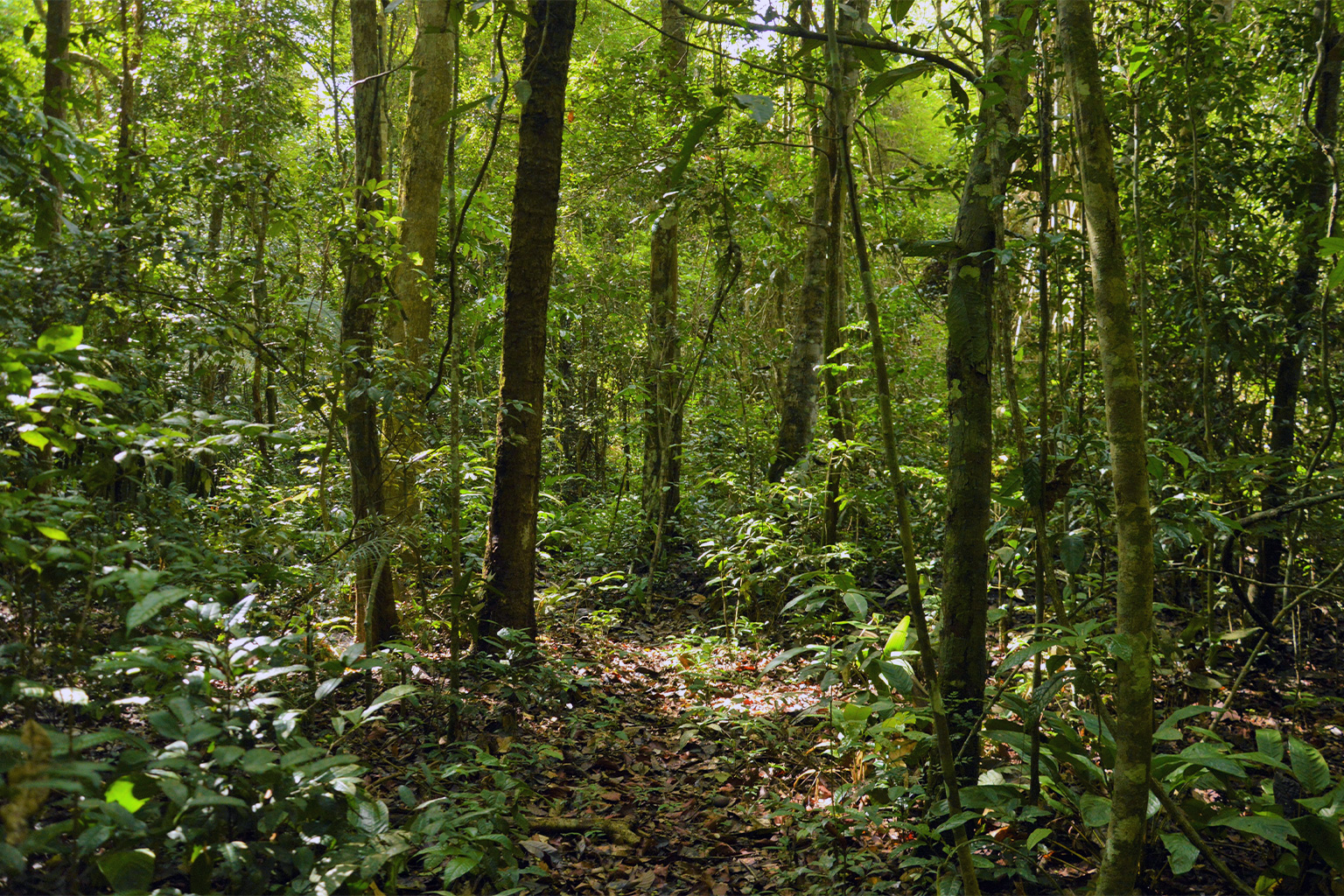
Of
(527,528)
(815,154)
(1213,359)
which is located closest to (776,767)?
(527,528)

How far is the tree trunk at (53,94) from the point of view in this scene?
104 inches

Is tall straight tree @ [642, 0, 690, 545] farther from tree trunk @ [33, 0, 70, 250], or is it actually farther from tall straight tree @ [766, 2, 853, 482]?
tree trunk @ [33, 0, 70, 250]

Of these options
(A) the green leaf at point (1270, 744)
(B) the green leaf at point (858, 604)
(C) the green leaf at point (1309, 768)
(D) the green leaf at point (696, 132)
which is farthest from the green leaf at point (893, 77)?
(A) the green leaf at point (1270, 744)

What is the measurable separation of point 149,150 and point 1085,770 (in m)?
5.36

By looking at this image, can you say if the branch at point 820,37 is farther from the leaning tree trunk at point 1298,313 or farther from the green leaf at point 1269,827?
the leaning tree trunk at point 1298,313

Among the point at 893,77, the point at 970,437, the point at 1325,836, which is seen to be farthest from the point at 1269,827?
the point at 893,77

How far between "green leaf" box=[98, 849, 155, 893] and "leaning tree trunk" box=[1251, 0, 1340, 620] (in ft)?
16.2

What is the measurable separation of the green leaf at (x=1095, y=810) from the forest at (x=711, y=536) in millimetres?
12

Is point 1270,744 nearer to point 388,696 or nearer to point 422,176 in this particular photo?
point 388,696

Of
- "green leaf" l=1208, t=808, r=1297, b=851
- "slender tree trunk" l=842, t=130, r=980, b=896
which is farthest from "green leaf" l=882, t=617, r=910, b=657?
"green leaf" l=1208, t=808, r=1297, b=851

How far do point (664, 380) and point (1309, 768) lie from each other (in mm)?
6414

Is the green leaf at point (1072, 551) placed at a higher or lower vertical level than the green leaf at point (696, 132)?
lower

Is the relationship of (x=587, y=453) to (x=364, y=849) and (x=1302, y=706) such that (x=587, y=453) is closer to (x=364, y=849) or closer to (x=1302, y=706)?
(x=1302, y=706)

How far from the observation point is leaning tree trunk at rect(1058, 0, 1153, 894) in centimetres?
Result: 192
